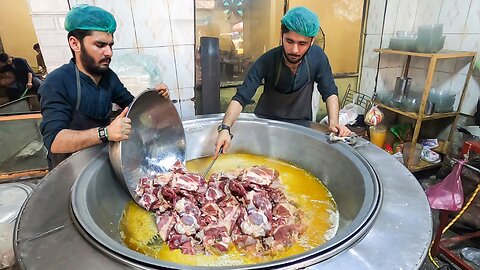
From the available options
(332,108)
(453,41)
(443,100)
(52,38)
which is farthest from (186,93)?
(453,41)

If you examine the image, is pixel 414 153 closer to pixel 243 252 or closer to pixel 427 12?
pixel 427 12

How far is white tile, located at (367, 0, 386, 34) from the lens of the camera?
14.7ft

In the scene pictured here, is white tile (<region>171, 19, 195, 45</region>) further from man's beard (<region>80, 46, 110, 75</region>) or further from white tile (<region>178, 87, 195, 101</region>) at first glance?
man's beard (<region>80, 46, 110, 75</region>)

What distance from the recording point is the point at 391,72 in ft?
16.0

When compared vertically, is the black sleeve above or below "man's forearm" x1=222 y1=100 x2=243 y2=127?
above

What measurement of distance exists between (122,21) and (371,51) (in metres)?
3.82

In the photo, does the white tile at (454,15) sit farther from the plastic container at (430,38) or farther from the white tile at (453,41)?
the plastic container at (430,38)

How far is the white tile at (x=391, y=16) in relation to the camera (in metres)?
4.43

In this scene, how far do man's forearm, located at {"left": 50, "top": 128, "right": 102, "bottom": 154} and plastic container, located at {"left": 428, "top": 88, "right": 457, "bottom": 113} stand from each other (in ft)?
14.2

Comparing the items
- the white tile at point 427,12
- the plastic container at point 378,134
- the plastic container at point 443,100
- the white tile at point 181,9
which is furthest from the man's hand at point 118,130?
the white tile at point 427,12

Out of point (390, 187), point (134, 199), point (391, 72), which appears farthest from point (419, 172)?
point (134, 199)

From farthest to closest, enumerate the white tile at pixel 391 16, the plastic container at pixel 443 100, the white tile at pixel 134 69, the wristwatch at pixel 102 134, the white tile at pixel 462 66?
1. the white tile at pixel 391 16
2. the plastic container at pixel 443 100
3. the white tile at pixel 462 66
4. the white tile at pixel 134 69
5. the wristwatch at pixel 102 134

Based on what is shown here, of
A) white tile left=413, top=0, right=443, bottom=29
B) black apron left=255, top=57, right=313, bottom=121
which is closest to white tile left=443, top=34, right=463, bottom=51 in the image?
white tile left=413, top=0, right=443, bottom=29

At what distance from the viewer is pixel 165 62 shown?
11.5 ft
